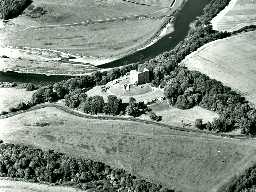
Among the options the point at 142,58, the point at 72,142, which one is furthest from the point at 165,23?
the point at 72,142

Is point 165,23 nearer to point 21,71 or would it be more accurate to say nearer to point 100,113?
point 21,71

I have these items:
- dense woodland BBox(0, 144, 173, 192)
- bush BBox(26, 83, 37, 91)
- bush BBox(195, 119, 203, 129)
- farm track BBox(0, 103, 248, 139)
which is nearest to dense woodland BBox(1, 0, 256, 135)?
bush BBox(195, 119, 203, 129)

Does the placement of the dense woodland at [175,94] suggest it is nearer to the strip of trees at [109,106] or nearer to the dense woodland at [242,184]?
the strip of trees at [109,106]

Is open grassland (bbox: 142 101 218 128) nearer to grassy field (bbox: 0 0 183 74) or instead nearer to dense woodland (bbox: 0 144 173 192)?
dense woodland (bbox: 0 144 173 192)

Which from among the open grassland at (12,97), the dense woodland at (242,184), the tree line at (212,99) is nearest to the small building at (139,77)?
the tree line at (212,99)

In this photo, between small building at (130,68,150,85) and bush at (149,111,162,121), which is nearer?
bush at (149,111,162,121)

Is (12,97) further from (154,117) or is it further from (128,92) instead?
(154,117)
